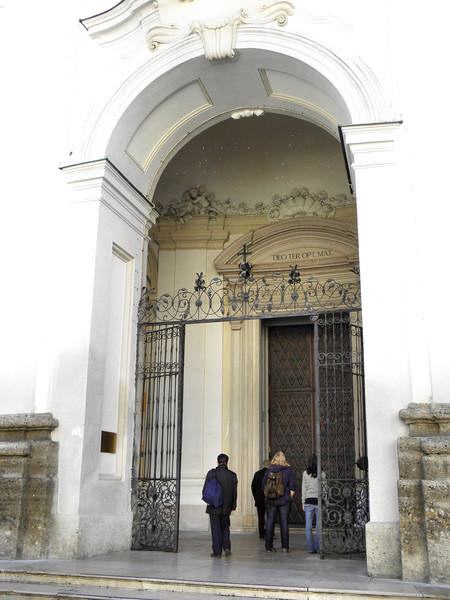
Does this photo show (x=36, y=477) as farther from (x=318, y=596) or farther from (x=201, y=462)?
(x=201, y=462)

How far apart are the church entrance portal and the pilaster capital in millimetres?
1319

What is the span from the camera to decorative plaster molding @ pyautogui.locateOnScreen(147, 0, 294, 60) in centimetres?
853

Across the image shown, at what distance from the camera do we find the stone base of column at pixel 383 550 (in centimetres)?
657

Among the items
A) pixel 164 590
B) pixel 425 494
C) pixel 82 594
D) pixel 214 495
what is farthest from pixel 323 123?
pixel 82 594

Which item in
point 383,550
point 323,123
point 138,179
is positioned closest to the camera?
point 383,550

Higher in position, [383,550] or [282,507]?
[282,507]

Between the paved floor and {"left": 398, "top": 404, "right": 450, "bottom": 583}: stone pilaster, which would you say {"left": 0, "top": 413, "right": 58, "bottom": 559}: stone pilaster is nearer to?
the paved floor

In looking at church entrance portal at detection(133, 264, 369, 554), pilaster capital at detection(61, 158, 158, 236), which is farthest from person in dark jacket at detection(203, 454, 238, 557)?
pilaster capital at detection(61, 158, 158, 236)

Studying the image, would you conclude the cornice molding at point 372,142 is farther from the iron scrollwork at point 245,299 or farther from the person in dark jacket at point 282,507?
the person in dark jacket at point 282,507

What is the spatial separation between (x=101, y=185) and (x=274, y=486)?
167 inches

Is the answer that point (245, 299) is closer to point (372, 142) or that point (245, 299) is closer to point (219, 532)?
point (372, 142)

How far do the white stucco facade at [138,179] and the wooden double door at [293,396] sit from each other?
360cm

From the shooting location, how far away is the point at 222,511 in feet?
27.4

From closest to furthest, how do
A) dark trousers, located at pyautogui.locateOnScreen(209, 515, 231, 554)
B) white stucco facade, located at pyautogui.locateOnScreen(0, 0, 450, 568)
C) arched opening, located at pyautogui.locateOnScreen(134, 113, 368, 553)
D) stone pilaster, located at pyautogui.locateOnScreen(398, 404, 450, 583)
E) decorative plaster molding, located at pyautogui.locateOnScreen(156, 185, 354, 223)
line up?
stone pilaster, located at pyautogui.locateOnScreen(398, 404, 450, 583), white stucco facade, located at pyautogui.locateOnScreen(0, 0, 450, 568), dark trousers, located at pyautogui.locateOnScreen(209, 515, 231, 554), arched opening, located at pyautogui.locateOnScreen(134, 113, 368, 553), decorative plaster molding, located at pyautogui.locateOnScreen(156, 185, 354, 223)
